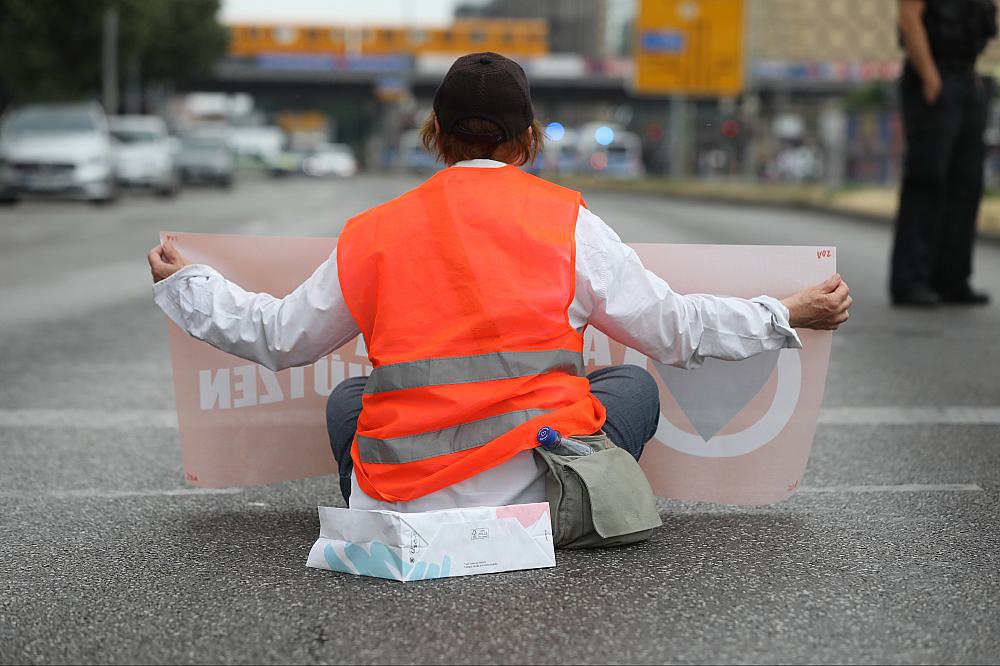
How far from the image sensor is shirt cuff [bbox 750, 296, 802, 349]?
363 cm

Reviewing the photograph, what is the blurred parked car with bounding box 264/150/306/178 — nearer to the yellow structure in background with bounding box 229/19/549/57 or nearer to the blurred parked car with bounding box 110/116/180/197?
the yellow structure in background with bounding box 229/19/549/57

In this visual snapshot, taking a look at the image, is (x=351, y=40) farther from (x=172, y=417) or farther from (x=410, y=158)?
(x=172, y=417)

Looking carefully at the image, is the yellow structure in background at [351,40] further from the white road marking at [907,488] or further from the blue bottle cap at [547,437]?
the blue bottle cap at [547,437]

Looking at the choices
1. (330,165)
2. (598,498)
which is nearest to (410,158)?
(330,165)

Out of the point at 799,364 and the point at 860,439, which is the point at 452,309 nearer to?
the point at 799,364

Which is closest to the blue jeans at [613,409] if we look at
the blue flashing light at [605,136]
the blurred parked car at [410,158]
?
the blue flashing light at [605,136]

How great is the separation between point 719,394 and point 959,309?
6.24 metres

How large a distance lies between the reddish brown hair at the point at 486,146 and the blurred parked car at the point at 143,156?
3020 cm

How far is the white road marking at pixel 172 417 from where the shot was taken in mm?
5660

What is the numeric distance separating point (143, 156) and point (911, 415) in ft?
93.8

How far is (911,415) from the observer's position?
232 inches

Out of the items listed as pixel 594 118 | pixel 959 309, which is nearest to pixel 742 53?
pixel 959 309

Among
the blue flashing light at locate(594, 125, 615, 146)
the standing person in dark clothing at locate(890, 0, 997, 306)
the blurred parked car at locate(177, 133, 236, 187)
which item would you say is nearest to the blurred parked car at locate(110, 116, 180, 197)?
the blurred parked car at locate(177, 133, 236, 187)

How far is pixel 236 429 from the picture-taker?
4219 mm
